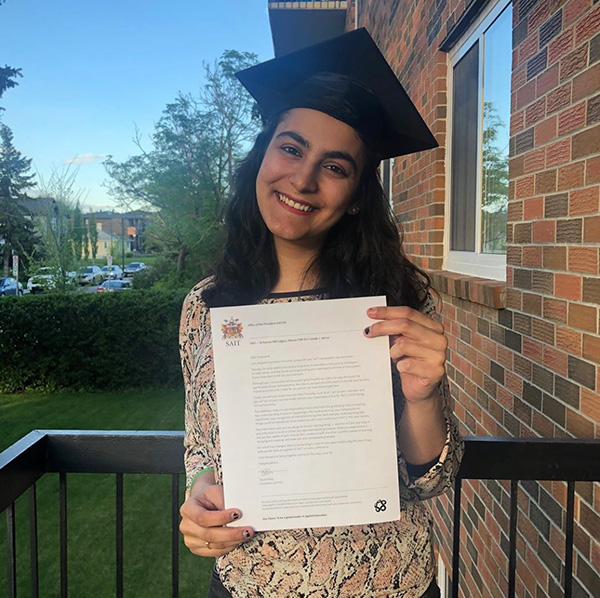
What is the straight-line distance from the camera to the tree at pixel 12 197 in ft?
71.6

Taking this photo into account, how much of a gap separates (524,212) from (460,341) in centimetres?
102

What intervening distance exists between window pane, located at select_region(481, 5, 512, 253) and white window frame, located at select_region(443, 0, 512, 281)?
3 centimetres

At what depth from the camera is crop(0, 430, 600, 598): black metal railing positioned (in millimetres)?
1367

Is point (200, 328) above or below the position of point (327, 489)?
above

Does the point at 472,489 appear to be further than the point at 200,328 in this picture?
Yes

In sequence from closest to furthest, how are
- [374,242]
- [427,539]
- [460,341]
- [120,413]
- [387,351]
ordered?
[387,351] → [427,539] → [374,242] → [460,341] → [120,413]

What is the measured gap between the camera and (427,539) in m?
1.12

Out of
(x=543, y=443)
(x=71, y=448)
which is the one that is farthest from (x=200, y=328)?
(x=543, y=443)

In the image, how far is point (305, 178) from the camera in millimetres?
1083

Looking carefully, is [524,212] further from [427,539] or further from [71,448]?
[71,448]

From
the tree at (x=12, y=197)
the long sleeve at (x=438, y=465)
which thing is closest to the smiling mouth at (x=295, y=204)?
the long sleeve at (x=438, y=465)

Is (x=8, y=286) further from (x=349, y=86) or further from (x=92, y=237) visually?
(x=349, y=86)

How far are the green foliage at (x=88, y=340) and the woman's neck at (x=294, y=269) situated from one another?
294 inches

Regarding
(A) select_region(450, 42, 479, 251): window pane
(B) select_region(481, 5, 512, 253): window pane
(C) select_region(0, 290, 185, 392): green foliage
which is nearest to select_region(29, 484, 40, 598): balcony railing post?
(B) select_region(481, 5, 512, 253): window pane
